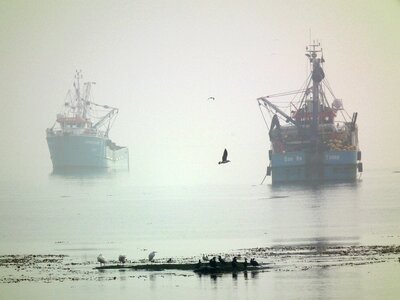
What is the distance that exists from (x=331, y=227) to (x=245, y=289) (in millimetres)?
26993

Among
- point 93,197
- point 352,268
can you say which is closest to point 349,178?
point 93,197

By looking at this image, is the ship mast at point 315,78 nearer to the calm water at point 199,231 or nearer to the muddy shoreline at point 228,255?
the calm water at point 199,231

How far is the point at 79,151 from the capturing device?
107 meters

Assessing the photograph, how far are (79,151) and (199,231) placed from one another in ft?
183

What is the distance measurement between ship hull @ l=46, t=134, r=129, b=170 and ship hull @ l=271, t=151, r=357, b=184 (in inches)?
1034

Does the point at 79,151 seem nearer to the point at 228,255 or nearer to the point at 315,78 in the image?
the point at 315,78

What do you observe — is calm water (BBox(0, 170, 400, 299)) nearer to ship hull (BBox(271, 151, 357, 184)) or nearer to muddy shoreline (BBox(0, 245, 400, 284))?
muddy shoreline (BBox(0, 245, 400, 284))

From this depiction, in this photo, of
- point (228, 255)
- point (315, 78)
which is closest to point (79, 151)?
point (315, 78)

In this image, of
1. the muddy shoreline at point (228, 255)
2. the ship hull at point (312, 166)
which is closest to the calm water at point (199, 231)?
the muddy shoreline at point (228, 255)

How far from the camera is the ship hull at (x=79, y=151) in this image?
105312 millimetres

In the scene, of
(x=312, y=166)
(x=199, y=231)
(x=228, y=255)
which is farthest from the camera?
(x=312, y=166)

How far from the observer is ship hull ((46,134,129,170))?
105m

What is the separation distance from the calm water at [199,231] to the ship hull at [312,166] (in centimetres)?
98

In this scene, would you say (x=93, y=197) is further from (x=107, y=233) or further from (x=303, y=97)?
(x=107, y=233)
